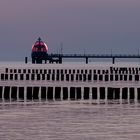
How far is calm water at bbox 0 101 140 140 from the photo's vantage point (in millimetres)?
37875

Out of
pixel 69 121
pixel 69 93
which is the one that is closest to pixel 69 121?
pixel 69 121

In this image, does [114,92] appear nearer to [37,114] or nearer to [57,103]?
[57,103]

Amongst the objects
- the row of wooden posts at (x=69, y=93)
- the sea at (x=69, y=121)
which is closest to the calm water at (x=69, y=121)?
the sea at (x=69, y=121)

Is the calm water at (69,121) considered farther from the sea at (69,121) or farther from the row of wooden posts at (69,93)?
→ the row of wooden posts at (69,93)

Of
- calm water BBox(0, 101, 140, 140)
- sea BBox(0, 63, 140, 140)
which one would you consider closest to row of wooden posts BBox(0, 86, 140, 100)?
sea BBox(0, 63, 140, 140)

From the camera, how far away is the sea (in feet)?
124

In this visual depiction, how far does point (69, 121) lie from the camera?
4491cm

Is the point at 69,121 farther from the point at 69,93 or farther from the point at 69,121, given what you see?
the point at 69,93

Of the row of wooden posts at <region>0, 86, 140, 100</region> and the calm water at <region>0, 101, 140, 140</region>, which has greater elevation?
the calm water at <region>0, 101, 140, 140</region>

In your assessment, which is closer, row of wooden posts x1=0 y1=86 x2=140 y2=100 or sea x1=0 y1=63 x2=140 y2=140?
sea x1=0 y1=63 x2=140 y2=140

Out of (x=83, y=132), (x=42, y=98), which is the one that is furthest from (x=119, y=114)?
(x=42, y=98)

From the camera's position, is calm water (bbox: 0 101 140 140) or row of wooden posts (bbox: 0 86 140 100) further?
row of wooden posts (bbox: 0 86 140 100)

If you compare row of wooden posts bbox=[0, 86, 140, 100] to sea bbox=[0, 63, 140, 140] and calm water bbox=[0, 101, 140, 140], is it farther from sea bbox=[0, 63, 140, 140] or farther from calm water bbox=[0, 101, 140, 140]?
calm water bbox=[0, 101, 140, 140]

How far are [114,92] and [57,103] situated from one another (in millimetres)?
10892
